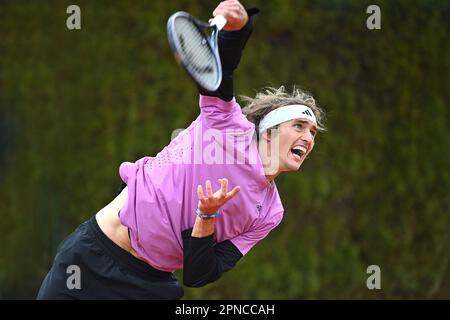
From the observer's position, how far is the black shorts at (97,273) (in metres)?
3.47

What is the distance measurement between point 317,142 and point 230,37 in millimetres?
2629

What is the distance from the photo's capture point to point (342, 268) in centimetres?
556

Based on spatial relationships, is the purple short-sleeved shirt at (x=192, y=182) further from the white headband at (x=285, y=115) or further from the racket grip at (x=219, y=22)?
the racket grip at (x=219, y=22)

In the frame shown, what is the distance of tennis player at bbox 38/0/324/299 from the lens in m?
3.22

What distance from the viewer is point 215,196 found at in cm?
307

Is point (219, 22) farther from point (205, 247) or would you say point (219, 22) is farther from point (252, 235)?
point (252, 235)

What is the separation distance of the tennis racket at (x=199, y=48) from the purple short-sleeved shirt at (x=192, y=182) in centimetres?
21

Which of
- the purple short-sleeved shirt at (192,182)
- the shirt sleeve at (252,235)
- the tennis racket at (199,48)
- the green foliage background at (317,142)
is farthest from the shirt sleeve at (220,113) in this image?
the green foliage background at (317,142)

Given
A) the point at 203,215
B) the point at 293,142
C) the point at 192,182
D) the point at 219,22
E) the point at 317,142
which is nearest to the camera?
the point at 219,22

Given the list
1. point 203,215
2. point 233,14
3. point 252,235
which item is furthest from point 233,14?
point 252,235

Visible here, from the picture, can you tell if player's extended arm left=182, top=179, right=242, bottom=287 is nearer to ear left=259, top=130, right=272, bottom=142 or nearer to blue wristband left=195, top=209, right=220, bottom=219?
blue wristband left=195, top=209, right=220, bottom=219

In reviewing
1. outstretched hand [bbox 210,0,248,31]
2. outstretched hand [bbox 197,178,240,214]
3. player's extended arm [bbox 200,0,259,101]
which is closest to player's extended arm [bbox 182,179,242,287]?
outstretched hand [bbox 197,178,240,214]

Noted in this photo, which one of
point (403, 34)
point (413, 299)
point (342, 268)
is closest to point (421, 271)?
point (413, 299)

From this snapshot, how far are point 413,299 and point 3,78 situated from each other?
3.01m
